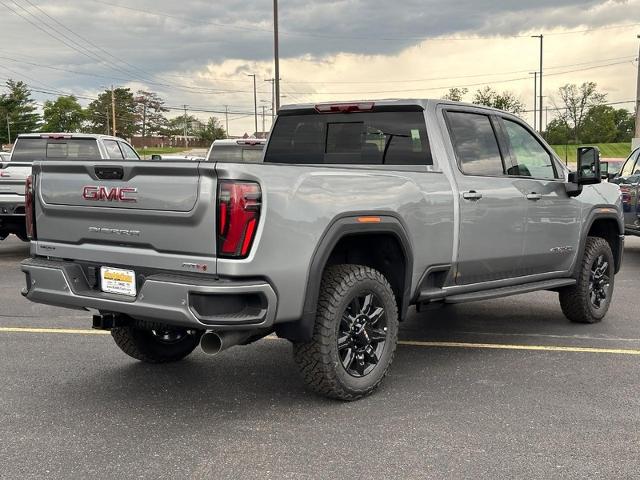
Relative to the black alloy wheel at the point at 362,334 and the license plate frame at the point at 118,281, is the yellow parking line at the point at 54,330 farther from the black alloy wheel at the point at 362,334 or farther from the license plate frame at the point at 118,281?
the black alloy wheel at the point at 362,334

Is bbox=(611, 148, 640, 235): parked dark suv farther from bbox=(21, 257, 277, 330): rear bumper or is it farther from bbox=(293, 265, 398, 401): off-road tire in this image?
bbox=(21, 257, 277, 330): rear bumper

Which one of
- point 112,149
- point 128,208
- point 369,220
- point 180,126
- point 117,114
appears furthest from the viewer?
point 180,126

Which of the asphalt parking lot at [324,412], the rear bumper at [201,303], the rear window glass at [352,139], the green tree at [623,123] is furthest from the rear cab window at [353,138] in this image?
the green tree at [623,123]

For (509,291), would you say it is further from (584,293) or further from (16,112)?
(16,112)

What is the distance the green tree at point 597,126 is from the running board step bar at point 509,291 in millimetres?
118952

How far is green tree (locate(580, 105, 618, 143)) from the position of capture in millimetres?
117125

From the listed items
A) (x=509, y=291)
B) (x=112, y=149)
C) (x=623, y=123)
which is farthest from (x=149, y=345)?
(x=623, y=123)

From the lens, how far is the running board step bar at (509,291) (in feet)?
17.3

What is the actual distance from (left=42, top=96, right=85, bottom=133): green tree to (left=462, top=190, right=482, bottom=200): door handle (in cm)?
11357

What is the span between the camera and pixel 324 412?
4320 millimetres

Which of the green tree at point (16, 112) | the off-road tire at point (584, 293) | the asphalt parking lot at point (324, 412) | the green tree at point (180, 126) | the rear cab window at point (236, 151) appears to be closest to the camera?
the asphalt parking lot at point (324, 412)

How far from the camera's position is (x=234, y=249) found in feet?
12.3

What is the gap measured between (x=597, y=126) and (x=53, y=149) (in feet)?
385

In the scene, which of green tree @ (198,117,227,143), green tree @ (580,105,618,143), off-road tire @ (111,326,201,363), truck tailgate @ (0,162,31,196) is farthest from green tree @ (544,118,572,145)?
off-road tire @ (111,326,201,363)
